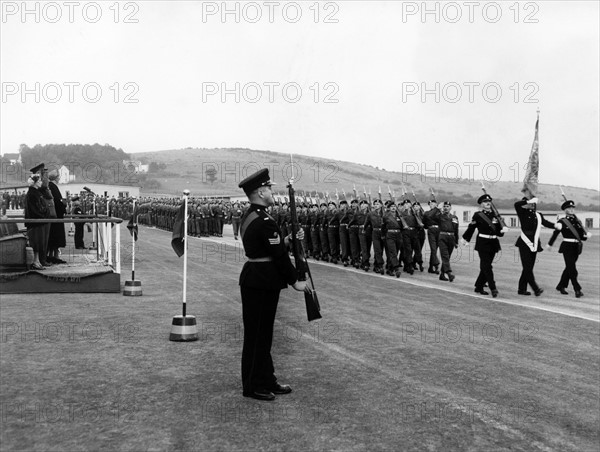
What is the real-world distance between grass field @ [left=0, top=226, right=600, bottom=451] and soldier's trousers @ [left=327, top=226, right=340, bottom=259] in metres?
8.84

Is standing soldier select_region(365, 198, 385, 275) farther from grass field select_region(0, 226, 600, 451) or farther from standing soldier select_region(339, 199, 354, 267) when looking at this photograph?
grass field select_region(0, 226, 600, 451)

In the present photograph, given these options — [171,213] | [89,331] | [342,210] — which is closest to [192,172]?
[171,213]

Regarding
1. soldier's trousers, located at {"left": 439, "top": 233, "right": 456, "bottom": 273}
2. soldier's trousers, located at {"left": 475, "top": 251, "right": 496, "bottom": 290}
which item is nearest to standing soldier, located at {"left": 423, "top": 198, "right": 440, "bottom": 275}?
soldier's trousers, located at {"left": 439, "top": 233, "right": 456, "bottom": 273}

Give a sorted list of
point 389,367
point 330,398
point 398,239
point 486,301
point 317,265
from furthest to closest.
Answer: point 317,265 → point 398,239 → point 486,301 → point 389,367 → point 330,398

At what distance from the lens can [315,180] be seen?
12825 cm

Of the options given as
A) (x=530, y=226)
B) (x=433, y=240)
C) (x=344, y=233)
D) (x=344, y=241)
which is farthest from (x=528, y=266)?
(x=344, y=233)

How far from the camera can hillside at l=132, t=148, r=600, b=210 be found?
393 feet

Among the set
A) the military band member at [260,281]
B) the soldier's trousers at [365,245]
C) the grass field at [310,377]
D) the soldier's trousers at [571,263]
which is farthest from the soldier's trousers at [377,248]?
the military band member at [260,281]

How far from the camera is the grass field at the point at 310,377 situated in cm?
529

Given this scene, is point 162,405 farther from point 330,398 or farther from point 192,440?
point 330,398

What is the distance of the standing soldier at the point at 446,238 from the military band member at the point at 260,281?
35.3ft

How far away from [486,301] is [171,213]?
3137cm

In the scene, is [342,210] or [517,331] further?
[342,210]

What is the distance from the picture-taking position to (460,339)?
30.1ft
